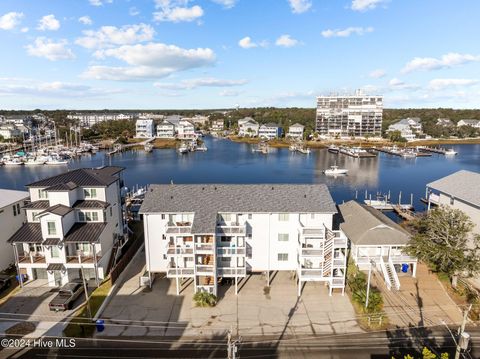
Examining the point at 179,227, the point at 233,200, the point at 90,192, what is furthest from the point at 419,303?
the point at 90,192

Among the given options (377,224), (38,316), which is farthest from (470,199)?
(38,316)

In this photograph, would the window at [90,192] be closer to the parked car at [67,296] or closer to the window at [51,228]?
the window at [51,228]

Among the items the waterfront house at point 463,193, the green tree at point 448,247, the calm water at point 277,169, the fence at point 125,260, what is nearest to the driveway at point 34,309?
the fence at point 125,260

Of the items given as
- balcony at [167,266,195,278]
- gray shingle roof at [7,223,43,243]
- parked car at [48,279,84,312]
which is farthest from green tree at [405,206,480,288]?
gray shingle roof at [7,223,43,243]

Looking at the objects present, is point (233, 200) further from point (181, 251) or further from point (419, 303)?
point (419, 303)

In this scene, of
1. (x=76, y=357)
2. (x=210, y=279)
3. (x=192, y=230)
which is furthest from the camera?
(x=210, y=279)

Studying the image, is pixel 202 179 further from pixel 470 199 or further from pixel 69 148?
pixel 69 148

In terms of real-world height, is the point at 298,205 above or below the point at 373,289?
above
